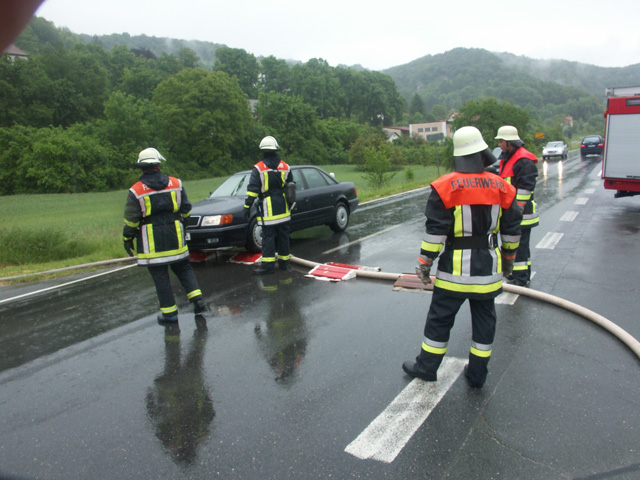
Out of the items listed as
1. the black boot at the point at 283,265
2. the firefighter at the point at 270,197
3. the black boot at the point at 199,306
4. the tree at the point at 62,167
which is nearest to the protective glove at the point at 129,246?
the black boot at the point at 199,306

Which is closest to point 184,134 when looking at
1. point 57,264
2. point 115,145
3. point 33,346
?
point 115,145

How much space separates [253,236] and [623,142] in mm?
10346

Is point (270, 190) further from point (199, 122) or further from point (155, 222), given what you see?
point (199, 122)

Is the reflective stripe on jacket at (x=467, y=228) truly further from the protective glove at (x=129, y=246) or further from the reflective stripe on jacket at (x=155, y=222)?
the protective glove at (x=129, y=246)

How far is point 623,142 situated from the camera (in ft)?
41.3

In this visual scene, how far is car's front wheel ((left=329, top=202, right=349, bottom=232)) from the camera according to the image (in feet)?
34.4

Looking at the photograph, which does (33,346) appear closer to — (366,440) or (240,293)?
(240,293)

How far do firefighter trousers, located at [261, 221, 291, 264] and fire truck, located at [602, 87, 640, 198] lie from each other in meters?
10.0

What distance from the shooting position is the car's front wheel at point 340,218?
34.4 feet

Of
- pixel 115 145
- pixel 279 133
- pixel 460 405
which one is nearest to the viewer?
pixel 460 405

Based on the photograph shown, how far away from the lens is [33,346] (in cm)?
494

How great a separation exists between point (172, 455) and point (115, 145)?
175ft

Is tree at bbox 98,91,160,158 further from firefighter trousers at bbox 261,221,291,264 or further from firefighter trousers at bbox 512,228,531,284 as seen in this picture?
firefighter trousers at bbox 512,228,531,284

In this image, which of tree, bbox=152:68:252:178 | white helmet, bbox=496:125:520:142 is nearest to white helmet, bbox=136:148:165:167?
white helmet, bbox=496:125:520:142
